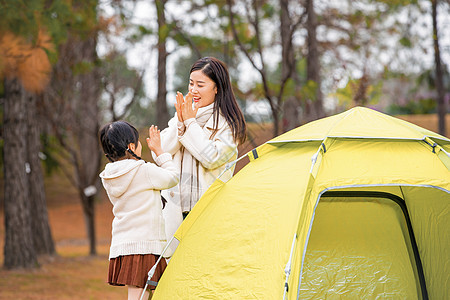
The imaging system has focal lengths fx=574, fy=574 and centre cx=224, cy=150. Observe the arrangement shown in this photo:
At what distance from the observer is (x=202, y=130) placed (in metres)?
2.70

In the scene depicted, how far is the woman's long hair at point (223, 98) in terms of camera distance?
2.80 metres

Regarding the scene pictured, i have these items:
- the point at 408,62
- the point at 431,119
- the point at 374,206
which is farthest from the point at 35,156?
the point at 431,119

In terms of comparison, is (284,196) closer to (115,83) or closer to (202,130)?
(202,130)

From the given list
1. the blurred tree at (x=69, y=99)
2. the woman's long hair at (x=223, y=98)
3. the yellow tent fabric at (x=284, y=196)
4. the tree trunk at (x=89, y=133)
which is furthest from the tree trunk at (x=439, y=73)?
the woman's long hair at (x=223, y=98)

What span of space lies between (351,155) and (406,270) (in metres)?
1.34

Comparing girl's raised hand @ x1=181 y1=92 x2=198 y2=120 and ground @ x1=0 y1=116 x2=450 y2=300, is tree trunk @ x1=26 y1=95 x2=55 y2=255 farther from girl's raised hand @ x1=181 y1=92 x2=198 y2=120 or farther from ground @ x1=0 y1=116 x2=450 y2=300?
girl's raised hand @ x1=181 y1=92 x2=198 y2=120

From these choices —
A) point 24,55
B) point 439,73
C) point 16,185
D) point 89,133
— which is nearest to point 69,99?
point 89,133

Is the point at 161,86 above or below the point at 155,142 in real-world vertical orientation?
above

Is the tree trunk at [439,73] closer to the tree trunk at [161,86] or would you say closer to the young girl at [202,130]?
Result: the tree trunk at [161,86]

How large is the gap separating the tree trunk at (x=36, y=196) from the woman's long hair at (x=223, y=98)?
241 inches

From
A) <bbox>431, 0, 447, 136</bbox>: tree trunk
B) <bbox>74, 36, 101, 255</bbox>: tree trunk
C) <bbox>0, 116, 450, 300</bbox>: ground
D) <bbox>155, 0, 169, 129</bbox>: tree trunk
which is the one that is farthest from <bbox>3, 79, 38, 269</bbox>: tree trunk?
<bbox>431, 0, 447, 136</bbox>: tree trunk

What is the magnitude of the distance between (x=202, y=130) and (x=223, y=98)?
0.76 feet

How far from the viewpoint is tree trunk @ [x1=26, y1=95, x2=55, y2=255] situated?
8453 millimetres

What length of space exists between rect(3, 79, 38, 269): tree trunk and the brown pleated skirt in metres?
4.88
